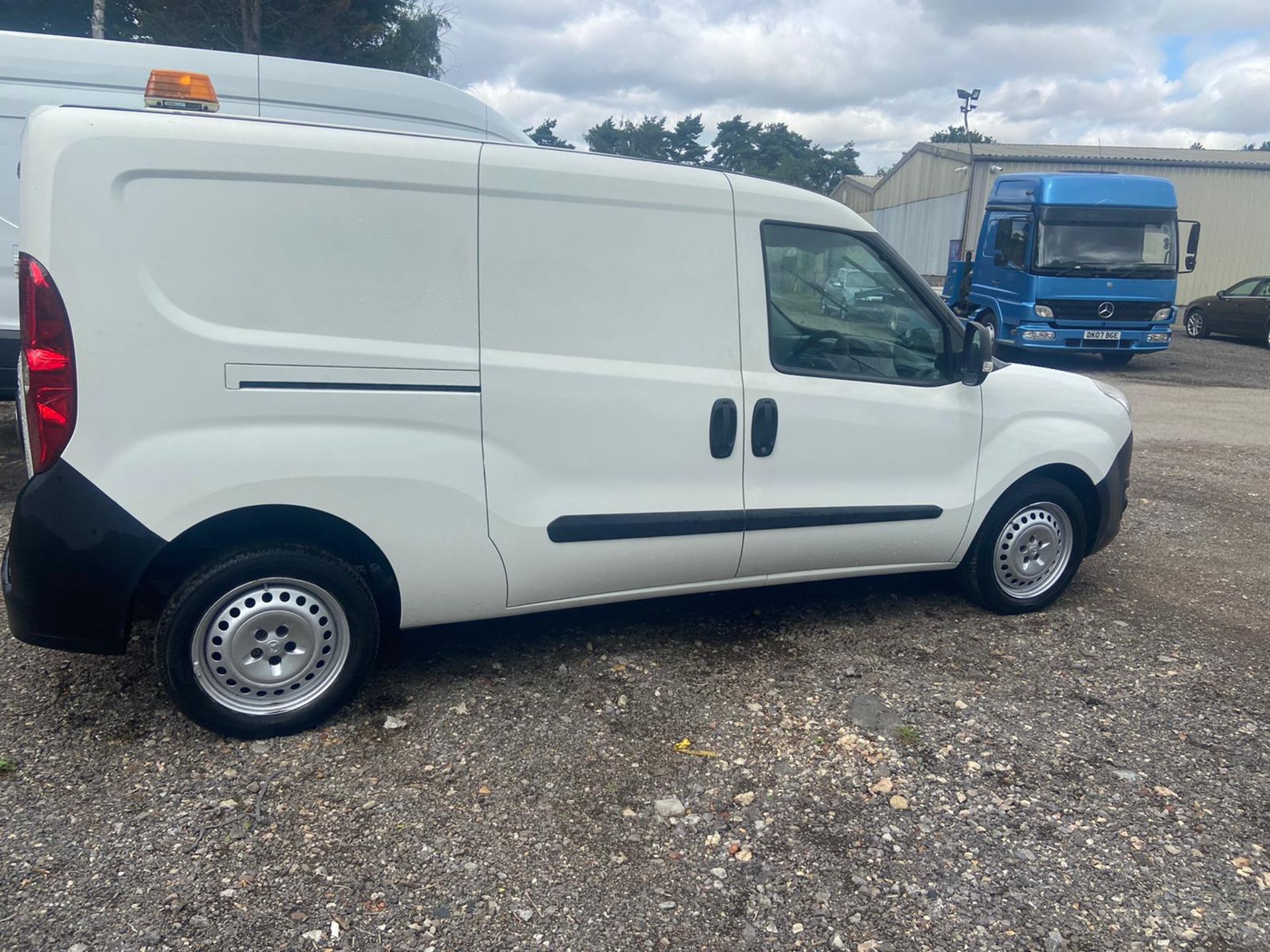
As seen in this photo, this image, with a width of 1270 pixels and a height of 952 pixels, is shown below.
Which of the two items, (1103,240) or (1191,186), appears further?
(1191,186)

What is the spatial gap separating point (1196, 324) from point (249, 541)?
2296 cm

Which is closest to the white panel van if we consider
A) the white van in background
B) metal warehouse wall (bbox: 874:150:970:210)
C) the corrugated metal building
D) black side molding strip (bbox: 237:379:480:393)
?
black side molding strip (bbox: 237:379:480:393)

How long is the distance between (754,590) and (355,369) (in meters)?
2.52

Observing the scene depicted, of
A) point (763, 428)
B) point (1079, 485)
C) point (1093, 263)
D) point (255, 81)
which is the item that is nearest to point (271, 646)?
point (763, 428)

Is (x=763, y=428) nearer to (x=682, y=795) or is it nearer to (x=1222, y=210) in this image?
(x=682, y=795)

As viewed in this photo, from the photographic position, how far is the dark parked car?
62.2 ft

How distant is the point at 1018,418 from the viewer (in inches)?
173

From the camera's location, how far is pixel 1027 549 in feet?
15.0

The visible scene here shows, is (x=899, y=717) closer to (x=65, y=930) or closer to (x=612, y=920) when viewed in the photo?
(x=612, y=920)

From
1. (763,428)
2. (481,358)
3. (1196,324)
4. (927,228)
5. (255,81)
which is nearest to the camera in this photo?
(481,358)

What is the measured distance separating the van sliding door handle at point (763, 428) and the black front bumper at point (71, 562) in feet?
7.09

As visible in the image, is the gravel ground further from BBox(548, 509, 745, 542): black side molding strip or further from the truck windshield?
the truck windshield

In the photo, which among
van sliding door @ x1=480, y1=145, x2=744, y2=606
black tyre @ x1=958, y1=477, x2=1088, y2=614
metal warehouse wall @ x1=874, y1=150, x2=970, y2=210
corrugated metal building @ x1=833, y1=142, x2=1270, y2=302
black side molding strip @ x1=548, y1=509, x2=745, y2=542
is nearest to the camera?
van sliding door @ x1=480, y1=145, x2=744, y2=606

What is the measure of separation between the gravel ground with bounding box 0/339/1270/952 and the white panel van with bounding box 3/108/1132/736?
360 millimetres
